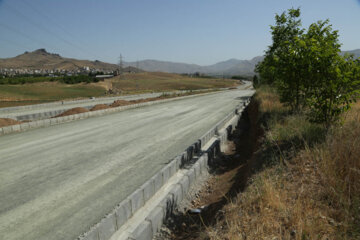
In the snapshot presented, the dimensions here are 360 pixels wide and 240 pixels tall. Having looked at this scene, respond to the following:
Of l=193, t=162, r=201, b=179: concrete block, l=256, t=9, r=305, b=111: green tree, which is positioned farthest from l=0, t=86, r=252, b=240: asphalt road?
l=256, t=9, r=305, b=111: green tree

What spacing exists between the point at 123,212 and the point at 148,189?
93cm

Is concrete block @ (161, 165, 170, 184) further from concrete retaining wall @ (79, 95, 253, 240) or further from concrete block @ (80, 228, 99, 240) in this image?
concrete block @ (80, 228, 99, 240)

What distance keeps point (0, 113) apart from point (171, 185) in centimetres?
2213

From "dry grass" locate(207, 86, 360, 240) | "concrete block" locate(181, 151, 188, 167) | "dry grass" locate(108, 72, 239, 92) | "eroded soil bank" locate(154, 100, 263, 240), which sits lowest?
"eroded soil bank" locate(154, 100, 263, 240)

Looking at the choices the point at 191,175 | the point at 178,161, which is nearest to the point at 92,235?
the point at 191,175

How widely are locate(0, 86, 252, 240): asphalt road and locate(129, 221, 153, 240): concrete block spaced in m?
1.07

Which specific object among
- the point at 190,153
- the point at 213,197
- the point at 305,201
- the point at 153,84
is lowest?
the point at 213,197

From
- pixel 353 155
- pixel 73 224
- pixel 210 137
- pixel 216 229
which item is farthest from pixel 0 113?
pixel 353 155

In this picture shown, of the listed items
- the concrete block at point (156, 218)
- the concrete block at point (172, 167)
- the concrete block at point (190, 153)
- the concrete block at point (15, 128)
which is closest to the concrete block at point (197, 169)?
the concrete block at point (172, 167)

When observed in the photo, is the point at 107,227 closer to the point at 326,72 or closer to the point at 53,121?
the point at 326,72

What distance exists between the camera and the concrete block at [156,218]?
4.20 metres

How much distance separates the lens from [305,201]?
365cm

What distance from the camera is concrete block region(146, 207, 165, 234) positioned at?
4197 mm

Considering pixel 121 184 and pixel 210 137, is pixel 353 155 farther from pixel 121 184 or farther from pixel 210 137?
pixel 210 137
